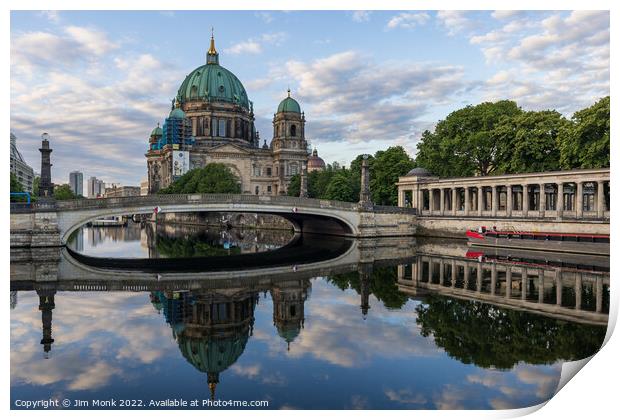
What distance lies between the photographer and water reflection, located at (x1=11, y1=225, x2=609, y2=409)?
34.1 ft

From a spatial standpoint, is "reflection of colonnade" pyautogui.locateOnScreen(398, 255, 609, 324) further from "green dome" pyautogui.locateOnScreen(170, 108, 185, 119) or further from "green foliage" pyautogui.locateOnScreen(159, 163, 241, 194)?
"green dome" pyautogui.locateOnScreen(170, 108, 185, 119)

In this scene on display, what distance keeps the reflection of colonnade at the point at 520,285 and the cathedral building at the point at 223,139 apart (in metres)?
69.9

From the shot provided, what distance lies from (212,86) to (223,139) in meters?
11.0

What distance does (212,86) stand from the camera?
104 m

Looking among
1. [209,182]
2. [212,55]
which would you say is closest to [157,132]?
[212,55]

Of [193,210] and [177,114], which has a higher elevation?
[177,114]

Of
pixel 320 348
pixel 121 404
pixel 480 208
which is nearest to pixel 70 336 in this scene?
pixel 121 404

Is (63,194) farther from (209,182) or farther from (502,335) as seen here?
(502,335)

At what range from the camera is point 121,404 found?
9.43 m

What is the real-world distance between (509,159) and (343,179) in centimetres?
2220

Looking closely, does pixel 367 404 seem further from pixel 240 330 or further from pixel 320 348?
pixel 240 330

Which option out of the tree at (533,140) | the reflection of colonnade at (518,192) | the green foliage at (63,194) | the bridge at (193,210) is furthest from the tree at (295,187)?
the green foliage at (63,194)

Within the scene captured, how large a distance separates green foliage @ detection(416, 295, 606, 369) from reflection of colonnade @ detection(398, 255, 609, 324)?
1.25 meters

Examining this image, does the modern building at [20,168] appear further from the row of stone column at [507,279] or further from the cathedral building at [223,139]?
the row of stone column at [507,279]
